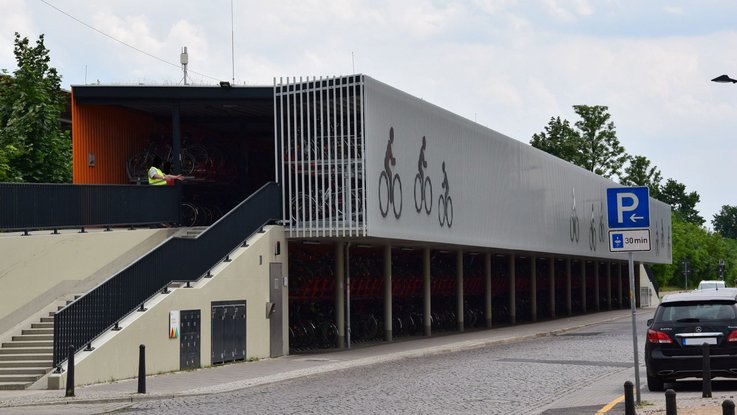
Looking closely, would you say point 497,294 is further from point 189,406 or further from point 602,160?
point 602,160

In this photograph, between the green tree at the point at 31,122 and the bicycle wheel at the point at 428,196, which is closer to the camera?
the bicycle wheel at the point at 428,196

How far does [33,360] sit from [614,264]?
62.2 metres

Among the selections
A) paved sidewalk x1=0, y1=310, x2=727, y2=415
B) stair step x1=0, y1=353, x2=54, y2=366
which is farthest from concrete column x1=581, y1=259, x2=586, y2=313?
stair step x1=0, y1=353, x2=54, y2=366

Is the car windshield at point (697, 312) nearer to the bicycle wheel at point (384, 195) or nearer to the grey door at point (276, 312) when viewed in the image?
the grey door at point (276, 312)

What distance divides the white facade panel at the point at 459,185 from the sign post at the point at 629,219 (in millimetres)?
14157

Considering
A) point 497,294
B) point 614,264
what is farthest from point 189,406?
point 614,264

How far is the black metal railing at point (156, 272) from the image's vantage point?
22666 millimetres

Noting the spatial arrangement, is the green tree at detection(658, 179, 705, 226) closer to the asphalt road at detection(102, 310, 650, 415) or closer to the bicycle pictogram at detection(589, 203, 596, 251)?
the bicycle pictogram at detection(589, 203, 596, 251)

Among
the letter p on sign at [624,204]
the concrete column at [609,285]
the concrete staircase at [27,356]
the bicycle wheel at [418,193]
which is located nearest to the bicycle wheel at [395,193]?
the bicycle wheel at [418,193]

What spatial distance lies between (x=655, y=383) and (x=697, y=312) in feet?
4.31

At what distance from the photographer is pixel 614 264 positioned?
8156 centimetres

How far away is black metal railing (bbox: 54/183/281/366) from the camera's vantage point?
22666mm

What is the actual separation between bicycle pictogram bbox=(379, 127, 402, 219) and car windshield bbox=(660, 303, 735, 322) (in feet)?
43.6

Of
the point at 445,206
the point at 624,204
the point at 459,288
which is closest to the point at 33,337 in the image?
the point at 624,204
